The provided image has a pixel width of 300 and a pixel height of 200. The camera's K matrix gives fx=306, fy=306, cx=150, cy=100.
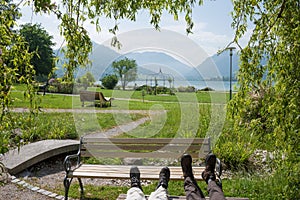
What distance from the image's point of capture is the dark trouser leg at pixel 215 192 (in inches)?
80.3

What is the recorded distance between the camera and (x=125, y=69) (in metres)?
6.66

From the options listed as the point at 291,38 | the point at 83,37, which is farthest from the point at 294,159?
the point at 83,37

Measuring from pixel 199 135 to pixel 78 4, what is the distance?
3.53m

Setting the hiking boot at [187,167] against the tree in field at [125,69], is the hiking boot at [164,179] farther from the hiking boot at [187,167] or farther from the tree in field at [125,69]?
the tree in field at [125,69]

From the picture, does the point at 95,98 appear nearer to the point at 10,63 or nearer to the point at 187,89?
the point at 187,89

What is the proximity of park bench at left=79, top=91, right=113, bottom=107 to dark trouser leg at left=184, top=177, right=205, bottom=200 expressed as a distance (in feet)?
23.4

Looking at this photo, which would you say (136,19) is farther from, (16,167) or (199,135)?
(199,135)

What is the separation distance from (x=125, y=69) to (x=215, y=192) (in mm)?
4825

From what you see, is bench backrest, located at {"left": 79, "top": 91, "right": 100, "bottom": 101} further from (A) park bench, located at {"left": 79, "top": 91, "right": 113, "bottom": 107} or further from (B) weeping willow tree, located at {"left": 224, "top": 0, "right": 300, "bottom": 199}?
(B) weeping willow tree, located at {"left": 224, "top": 0, "right": 300, "bottom": 199}

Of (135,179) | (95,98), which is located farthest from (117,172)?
(95,98)

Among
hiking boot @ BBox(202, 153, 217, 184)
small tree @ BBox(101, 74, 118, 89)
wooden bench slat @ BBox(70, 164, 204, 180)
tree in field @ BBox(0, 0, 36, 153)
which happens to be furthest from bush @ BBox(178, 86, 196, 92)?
tree in field @ BBox(0, 0, 36, 153)

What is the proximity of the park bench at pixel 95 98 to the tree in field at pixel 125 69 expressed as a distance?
243 cm

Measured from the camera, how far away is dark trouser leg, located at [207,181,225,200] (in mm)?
2039

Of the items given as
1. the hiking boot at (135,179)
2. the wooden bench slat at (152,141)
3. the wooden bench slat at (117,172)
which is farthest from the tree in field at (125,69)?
the hiking boot at (135,179)
